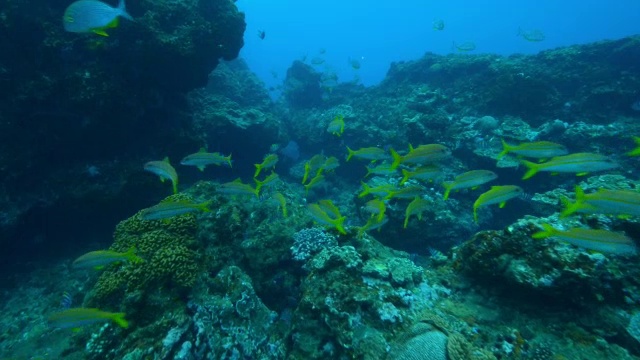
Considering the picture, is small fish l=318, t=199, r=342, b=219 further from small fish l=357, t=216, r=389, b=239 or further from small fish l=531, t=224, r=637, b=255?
small fish l=531, t=224, r=637, b=255

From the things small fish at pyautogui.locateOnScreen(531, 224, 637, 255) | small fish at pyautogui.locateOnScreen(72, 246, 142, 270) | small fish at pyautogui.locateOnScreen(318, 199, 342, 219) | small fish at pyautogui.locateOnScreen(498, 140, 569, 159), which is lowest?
small fish at pyautogui.locateOnScreen(72, 246, 142, 270)

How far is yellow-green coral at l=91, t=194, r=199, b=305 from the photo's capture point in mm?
4574

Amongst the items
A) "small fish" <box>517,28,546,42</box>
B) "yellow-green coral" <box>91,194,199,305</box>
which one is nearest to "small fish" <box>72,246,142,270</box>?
"yellow-green coral" <box>91,194,199,305</box>

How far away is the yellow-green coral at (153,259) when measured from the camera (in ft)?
15.0

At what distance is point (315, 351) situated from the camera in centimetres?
421

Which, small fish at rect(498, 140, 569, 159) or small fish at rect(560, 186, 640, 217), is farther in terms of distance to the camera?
small fish at rect(498, 140, 569, 159)

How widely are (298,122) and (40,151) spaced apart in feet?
38.1

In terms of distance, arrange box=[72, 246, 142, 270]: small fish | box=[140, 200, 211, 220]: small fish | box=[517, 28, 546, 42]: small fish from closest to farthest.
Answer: box=[72, 246, 142, 270]: small fish, box=[140, 200, 211, 220]: small fish, box=[517, 28, 546, 42]: small fish

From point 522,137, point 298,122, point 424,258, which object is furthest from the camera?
point 298,122

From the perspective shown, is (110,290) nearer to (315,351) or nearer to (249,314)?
(249,314)

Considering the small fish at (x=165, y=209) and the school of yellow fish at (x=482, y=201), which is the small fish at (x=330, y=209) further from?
the small fish at (x=165, y=209)

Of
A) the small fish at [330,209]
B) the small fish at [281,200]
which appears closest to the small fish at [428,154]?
the small fish at [330,209]

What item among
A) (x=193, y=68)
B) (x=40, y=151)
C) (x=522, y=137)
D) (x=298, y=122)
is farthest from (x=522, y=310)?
(x=298, y=122)

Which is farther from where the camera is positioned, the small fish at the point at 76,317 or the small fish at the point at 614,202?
the small fish at the point at 76,317
